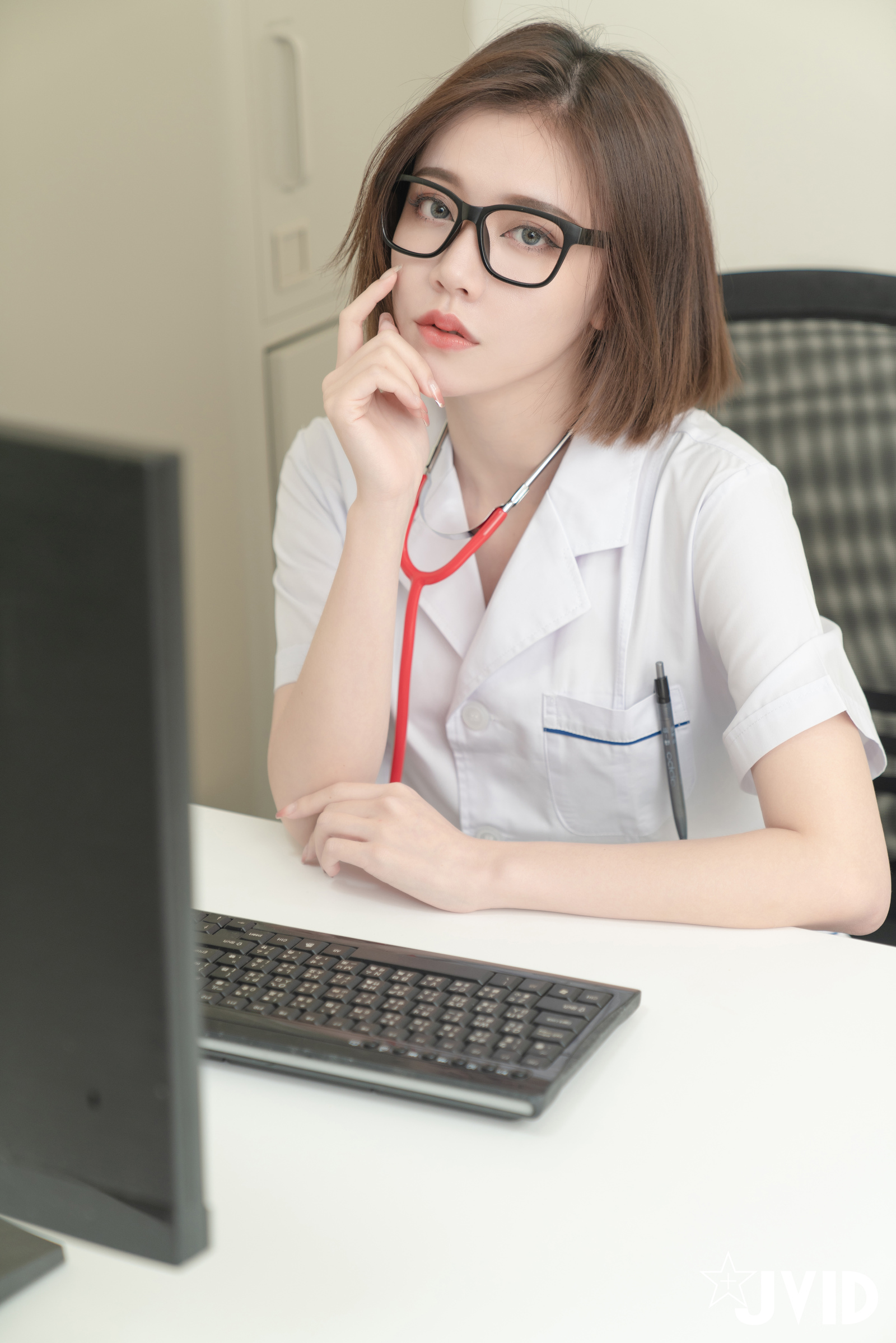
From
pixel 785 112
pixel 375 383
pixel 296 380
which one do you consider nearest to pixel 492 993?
pixel 375 383

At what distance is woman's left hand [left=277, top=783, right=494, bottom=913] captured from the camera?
891 mm

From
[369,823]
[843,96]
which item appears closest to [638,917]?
[369,823]

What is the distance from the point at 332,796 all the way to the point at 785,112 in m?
1.15

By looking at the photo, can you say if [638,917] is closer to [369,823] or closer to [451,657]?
[369,823]

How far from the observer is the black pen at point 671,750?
113 centimetres

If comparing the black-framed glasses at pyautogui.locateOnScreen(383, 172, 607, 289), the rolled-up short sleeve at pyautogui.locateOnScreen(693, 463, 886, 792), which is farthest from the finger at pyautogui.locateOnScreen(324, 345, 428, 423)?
the rolled-up short sleeve at pyautogui.locateOnScreen(693, 463, 886, 792)

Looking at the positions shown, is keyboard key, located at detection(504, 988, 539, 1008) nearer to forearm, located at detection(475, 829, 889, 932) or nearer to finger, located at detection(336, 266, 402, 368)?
forearm, located at detection(475, 829, 889, 932)

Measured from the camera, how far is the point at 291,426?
217 centimetres

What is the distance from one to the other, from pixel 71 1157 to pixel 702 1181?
327mm

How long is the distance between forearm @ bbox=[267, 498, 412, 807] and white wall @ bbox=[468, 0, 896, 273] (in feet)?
2.49

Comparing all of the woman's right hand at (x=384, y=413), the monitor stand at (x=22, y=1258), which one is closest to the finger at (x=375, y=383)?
the woman's right hand at (x=384, y=413)

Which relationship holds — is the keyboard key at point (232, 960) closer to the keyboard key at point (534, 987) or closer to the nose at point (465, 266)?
the keyboard key at point (534, 987)

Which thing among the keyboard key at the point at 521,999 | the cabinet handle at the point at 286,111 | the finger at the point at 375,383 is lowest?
the keyboard key at the point at 521,999

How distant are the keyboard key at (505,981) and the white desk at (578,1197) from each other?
7cm
